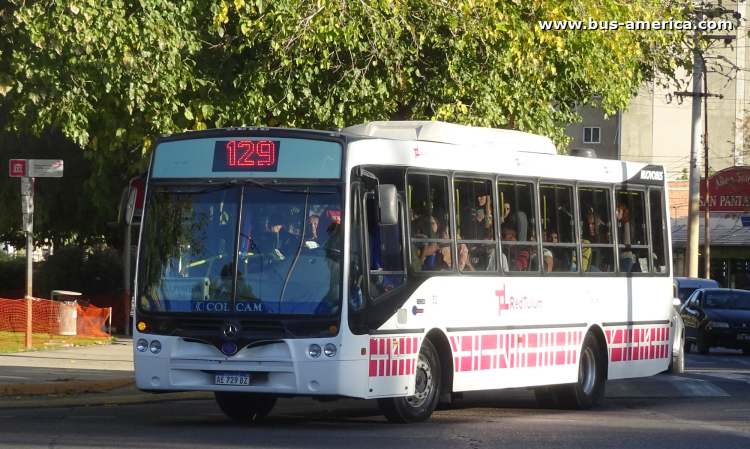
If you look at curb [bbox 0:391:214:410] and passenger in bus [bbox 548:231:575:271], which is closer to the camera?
curb [bbox 0:391:214:410]

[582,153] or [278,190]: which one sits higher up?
[582,153]

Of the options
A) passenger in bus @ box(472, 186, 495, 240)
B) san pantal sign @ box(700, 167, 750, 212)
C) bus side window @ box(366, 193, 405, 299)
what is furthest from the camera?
san pantal sign @ box(700, 167, 750, 212)

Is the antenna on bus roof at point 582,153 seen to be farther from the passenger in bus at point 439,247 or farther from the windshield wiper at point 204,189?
the windshield wiper at point 204,189

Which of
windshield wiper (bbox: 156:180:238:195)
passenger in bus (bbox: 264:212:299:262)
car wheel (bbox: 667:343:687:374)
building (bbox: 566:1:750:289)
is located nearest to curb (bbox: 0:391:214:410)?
windshield wiper (bbox: 156:180:238:195)

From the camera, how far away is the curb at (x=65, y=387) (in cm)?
1423

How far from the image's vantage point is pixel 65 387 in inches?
578

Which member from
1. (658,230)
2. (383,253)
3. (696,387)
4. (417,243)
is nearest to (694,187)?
(696,387)

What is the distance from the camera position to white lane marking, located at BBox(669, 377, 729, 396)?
16.7m

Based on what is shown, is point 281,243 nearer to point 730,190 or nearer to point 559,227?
point 559,227

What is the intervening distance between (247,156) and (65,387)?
477cm

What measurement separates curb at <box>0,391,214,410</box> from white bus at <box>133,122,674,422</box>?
7.04ft

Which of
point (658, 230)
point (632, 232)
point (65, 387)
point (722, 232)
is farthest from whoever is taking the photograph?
point (722, 232)

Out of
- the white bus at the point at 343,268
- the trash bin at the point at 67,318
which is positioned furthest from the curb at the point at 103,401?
the trash bin at the point at 67,318

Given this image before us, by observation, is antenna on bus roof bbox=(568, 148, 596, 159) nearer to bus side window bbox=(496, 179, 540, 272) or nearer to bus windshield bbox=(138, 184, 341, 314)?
bus side window bbox=(496, 179, 540, 272)
